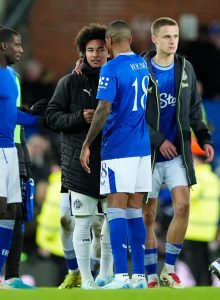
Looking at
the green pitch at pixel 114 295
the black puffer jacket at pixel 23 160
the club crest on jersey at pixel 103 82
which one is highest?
the club crest on jersey at pixel 103 82

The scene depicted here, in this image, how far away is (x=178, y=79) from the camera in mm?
12297

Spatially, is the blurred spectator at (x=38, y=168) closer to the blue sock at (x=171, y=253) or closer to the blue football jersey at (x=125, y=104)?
the blue sock at (x=171, y=253)

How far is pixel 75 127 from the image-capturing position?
12023 millimetres

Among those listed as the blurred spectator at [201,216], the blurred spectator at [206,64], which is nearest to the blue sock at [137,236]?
the blurred spectator at [201,216]

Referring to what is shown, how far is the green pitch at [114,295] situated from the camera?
34.7 ft

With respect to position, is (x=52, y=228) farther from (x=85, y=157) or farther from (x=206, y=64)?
(x=85, y=157)

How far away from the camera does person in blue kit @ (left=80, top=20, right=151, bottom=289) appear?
11531 mm

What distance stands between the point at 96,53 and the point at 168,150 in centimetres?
105

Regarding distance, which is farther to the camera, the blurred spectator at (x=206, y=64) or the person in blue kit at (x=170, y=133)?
the blurred spectator at (x=206, y=64)

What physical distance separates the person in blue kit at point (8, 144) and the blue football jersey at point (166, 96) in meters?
1.27

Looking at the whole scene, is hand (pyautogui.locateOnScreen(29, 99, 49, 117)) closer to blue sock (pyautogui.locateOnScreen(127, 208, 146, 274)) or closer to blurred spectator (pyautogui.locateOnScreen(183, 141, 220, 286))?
blue sock (pyautogui.locateOnScreen(127, 208, 146, 274))

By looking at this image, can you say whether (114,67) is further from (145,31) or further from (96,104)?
(145,31)

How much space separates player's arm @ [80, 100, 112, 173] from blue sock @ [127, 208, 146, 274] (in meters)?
0.55

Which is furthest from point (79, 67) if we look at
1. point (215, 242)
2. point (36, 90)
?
point (36, 90)
